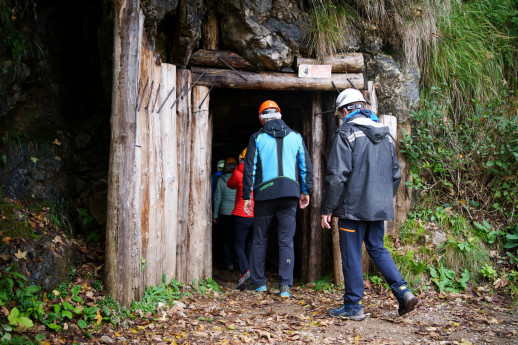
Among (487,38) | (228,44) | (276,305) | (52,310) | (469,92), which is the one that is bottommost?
(276,305)

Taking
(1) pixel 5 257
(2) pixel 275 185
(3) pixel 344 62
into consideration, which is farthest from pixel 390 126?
(1) pixel 5 257

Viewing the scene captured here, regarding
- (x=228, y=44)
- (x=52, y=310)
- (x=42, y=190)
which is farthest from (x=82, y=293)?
(x=228, y=44)

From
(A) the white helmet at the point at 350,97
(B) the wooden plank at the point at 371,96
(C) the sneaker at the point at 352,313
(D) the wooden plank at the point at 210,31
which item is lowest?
(C) the sneaker at the point at 352,313

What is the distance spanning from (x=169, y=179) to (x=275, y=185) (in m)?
1.31

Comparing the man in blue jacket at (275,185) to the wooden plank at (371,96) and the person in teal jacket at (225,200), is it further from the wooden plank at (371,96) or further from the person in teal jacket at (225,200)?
the person in teal jacket at (225,200)

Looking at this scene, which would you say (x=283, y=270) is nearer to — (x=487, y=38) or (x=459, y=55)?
(x=459, y=55)

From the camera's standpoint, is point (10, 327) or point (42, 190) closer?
point (10, 327)

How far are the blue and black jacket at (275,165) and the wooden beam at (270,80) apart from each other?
1.00m

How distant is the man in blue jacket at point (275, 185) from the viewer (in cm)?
570

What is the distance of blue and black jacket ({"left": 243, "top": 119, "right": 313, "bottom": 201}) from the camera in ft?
18.6

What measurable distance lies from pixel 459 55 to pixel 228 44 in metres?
4.11

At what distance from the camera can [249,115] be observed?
9516 millimetres

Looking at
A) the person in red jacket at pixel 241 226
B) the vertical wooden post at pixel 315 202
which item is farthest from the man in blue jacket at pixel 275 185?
the person in red jacket at pixel 241 226

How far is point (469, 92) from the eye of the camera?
304 inches
